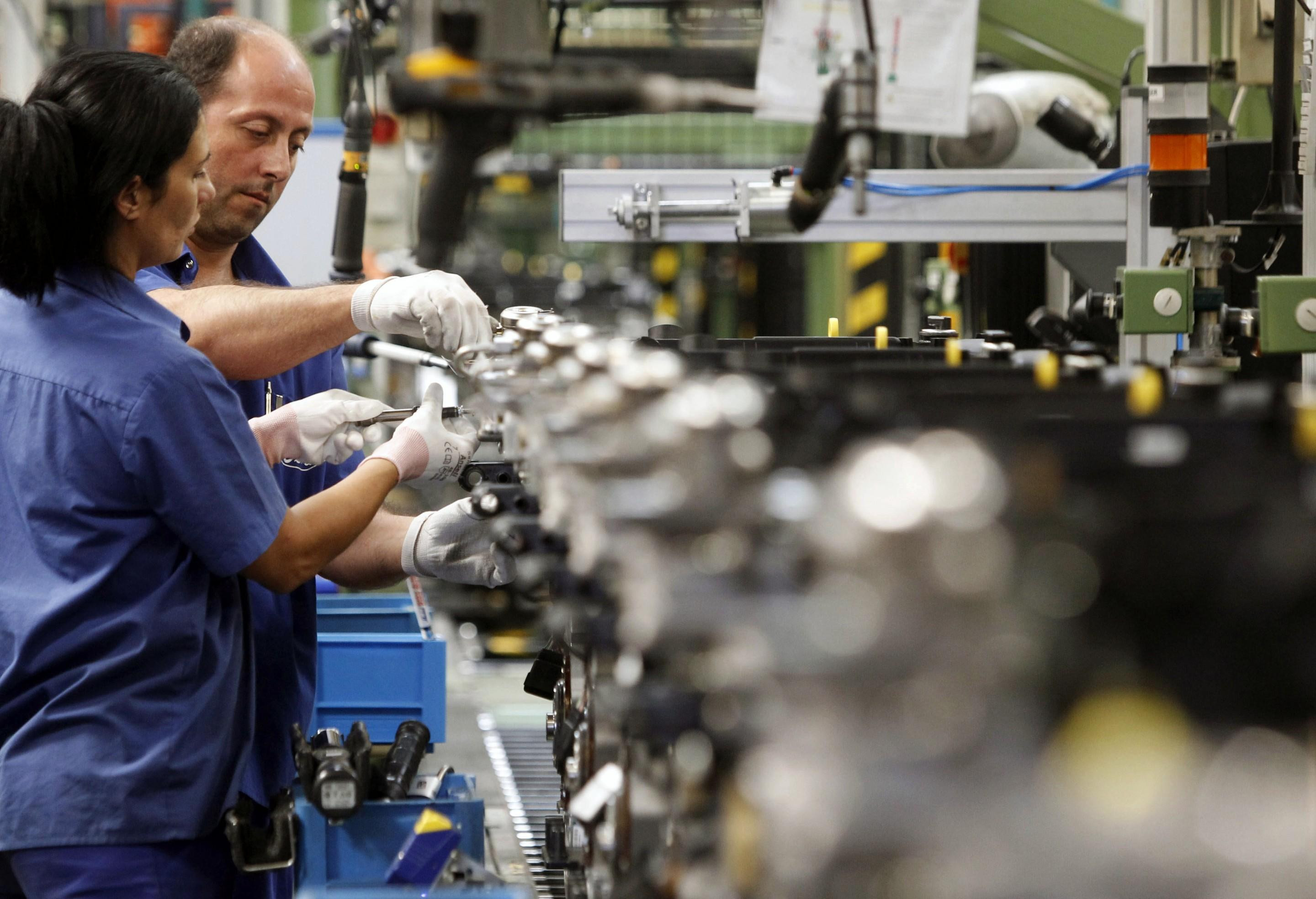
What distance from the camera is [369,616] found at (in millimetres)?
2770

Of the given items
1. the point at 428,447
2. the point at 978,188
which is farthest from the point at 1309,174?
the point at 428,447

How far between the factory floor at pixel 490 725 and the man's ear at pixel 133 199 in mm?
909

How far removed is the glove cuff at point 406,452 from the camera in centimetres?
177

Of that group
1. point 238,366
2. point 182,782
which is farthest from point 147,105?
point 182,782

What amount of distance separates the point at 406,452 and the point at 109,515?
0.36 m

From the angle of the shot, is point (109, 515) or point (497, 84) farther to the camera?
point (109, 515)

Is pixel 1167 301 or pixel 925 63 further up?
pixel 925 63

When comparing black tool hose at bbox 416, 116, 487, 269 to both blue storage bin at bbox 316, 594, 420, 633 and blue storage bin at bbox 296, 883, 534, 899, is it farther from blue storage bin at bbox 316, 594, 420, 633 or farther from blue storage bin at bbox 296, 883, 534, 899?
blue storage bin at bbox 316, 594, 420, 633

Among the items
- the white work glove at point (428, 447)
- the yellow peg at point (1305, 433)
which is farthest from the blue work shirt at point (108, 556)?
the yellow peg at point (1305, 433)

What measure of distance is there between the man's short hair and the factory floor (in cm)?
116

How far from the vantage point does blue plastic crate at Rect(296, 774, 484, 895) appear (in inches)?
65.2

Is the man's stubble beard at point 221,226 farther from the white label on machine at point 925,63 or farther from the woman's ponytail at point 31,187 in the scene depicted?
the white label on machine at point 925,63

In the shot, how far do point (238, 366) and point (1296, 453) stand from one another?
1.40 meters

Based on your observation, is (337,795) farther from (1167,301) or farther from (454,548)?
(1167,301)
